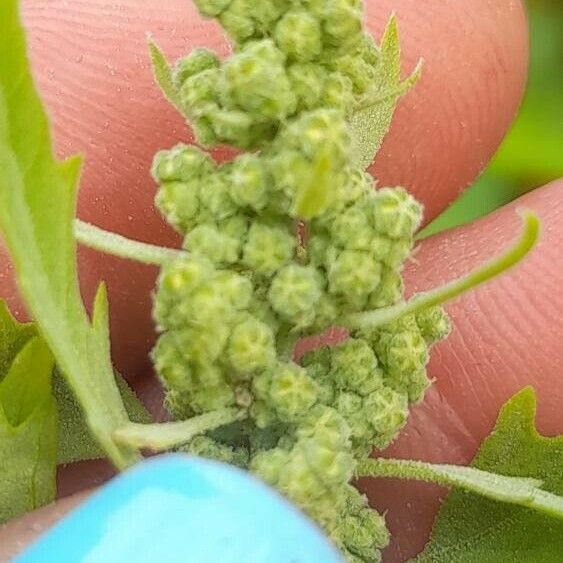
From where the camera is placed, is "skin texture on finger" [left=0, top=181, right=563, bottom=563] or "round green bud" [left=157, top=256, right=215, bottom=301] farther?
"skin texture on finger" [left=0, top=181, right=563, bottom=563]

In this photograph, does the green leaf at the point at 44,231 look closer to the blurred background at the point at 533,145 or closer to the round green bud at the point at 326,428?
the round green bud at the point at 326,428

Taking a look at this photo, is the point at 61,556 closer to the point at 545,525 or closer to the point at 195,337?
the point at 195,337

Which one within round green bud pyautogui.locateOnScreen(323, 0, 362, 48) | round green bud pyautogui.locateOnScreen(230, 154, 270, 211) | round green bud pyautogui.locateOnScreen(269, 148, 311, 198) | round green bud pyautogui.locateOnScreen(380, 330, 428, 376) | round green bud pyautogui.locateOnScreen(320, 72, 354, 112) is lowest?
round green bud pyautogui.locateOnScreen(380, 330, 428, 376)

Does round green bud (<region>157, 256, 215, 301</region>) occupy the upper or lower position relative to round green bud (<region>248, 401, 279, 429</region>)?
upper

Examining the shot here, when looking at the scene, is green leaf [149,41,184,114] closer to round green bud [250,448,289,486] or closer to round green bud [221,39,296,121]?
round green bud [221,39,296,121]

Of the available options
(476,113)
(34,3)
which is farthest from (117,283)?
(476,113)

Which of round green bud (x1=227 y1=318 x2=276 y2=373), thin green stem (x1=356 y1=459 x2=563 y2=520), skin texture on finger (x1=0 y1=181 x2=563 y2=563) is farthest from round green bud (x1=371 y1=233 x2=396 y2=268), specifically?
skin texture on finger (x1=0 y1=181 x2=563 y2=563)

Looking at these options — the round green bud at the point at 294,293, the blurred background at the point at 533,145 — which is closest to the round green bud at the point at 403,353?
the round green bud at the point at 294,293
